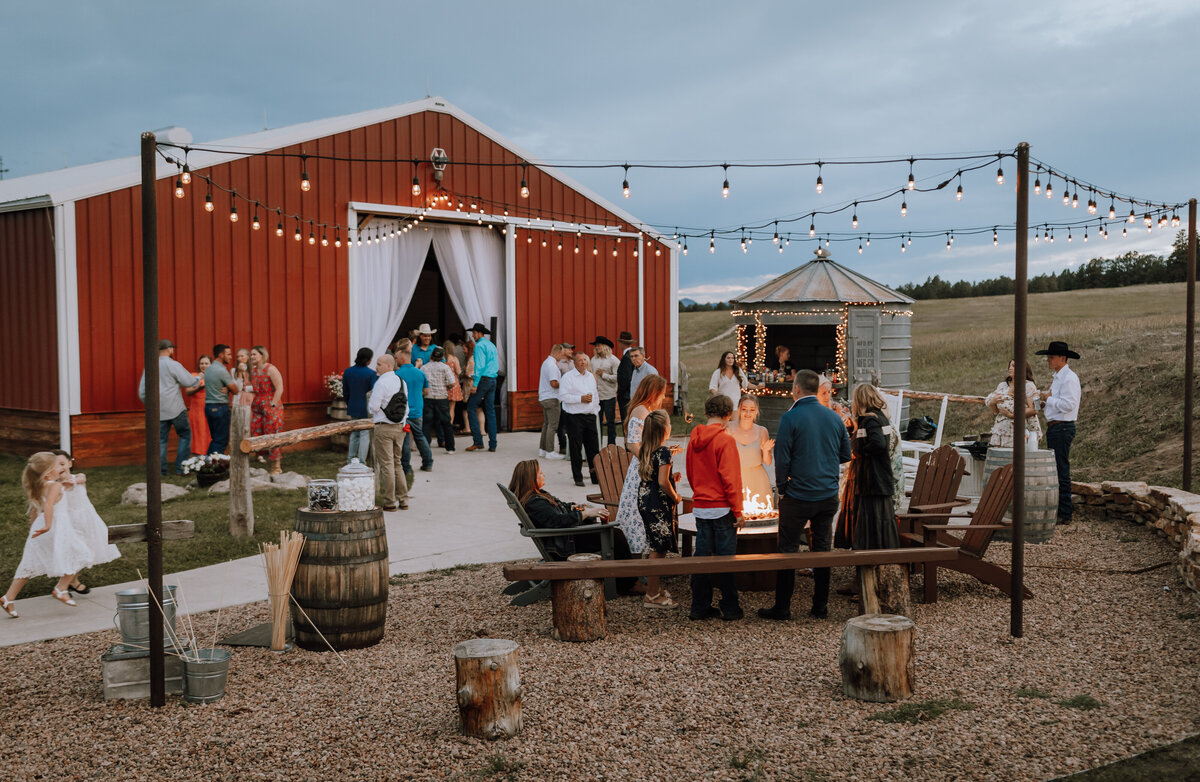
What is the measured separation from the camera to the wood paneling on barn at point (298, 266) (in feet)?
37.7

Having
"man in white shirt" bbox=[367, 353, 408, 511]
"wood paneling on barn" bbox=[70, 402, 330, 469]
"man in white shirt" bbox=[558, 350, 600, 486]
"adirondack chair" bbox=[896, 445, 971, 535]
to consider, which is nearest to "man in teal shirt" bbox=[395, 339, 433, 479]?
"man in white shirt" bbox=[367, 353, 408, 511]

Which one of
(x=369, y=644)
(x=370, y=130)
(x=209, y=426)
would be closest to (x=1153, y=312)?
(x=370, y=130)

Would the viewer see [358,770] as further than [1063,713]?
No

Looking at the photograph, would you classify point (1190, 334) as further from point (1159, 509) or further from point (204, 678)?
point (204, 678)

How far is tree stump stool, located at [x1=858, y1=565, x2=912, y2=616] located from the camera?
5637 millimetres

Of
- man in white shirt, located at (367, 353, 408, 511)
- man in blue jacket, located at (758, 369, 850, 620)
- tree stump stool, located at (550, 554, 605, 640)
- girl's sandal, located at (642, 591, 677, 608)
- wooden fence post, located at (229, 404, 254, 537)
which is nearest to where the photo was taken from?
tree stump stool, located at (550, 554, 605, 640)

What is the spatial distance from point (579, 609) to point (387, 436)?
13.8 ft

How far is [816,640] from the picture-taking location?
5.39 metres

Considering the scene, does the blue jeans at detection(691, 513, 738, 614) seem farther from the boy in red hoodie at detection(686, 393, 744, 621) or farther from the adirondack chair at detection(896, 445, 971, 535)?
the adirondack chair at detection(896, 445, 971, 535)

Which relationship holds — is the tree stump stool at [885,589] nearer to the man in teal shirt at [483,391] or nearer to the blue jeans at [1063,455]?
the blue jeans at [1063,455]

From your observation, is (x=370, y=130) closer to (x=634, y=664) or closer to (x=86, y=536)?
(x=86, y=536)

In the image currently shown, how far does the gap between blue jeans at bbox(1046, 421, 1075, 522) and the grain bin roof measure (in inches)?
282

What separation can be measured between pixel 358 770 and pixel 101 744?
1.17 meters

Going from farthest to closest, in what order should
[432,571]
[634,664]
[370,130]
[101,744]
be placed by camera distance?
[370,130] < [432,571] < [634,664] < [101,744]
